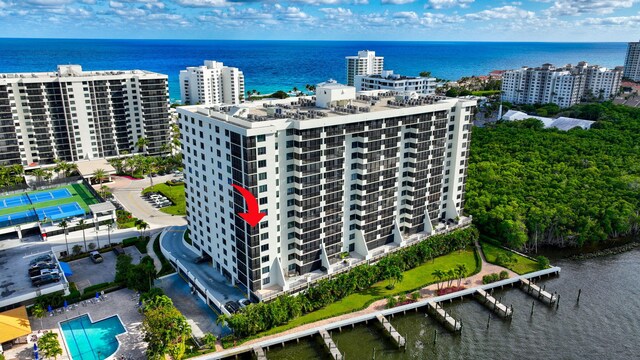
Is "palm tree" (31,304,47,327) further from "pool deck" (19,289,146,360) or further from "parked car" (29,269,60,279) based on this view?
"parked car" (29,269,60,279)

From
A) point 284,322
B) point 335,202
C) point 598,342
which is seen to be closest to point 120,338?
point 284,322

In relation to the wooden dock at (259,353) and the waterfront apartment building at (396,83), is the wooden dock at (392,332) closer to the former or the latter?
the wooden dock at (259,353)

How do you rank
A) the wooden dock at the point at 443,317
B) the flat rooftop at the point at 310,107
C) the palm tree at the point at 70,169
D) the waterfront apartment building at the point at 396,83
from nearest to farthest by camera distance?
the wooden dock at the point at 443,317 → the flat rooftop at the point at 310,107 → the palm tree at the point at 70,169 → the waterfront apartment building at the point at 396,83

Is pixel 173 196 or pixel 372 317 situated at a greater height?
pixel 173 196

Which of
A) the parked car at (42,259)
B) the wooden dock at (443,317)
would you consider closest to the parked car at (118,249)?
the parked car at (42,259)

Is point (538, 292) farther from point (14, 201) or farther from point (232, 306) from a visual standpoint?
point (14, 201)

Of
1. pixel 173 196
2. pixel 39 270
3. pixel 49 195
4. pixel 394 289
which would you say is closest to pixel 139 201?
pixel 173 196

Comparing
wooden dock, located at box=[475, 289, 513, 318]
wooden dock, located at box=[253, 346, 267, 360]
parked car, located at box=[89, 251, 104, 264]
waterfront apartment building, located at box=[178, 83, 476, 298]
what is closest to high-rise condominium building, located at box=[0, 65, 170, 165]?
parked car, located at box=[89, 251, 104, 264]
